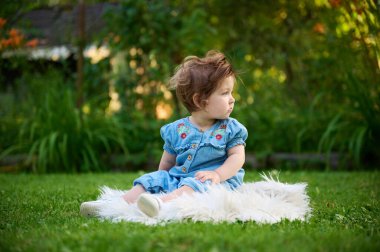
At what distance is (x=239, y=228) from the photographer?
2.23 m

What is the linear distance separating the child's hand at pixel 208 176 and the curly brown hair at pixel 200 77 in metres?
0.43

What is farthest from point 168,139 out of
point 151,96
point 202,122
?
point 151,96

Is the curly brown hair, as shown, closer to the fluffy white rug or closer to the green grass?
the fluffy white rug

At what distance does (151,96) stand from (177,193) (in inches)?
171

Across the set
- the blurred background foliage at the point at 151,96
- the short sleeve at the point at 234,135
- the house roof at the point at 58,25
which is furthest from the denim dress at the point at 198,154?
the house roof at the point at 58,25

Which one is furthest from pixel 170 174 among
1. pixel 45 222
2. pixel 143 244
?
pixel 143 244

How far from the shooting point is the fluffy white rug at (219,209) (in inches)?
97.0

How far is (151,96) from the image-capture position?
6980 millimetres

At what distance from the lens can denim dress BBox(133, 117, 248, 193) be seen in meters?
2.93

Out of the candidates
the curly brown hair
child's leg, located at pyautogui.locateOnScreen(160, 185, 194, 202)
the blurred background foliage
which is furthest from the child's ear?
the blurred background foliage

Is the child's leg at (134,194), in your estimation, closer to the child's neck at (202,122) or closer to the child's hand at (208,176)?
the child's hand at (208,176)

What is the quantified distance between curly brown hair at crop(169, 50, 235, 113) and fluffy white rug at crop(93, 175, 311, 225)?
23.7 inches

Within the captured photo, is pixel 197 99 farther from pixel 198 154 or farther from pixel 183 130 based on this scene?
pixel 198 154

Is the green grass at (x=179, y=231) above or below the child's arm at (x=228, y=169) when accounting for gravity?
below
